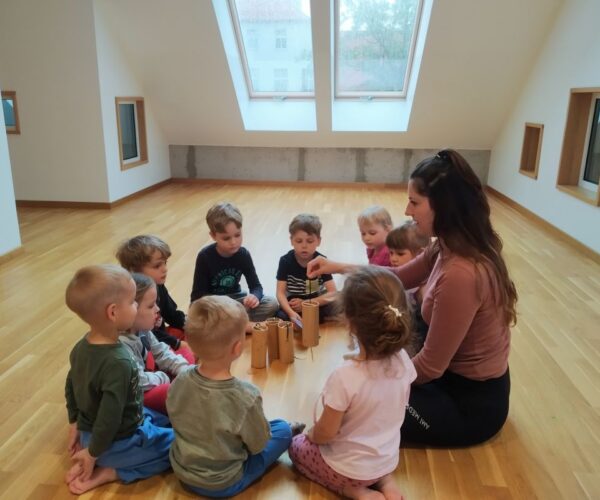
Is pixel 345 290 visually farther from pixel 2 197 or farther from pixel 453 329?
pixel 2 197

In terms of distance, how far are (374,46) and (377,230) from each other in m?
4.35

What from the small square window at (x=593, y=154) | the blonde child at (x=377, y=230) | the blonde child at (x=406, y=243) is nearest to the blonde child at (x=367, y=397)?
the blonde child at (x=406, y=243)

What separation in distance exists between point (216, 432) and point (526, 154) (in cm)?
575

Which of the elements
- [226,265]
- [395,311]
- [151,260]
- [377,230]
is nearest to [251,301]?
[226,265]

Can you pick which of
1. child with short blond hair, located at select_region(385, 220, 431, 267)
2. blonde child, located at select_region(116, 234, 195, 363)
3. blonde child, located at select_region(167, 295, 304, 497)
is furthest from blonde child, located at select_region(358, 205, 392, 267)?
blonde child, located at select_region(167, 295, 304, 497)

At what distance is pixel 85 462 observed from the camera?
1.73 metres

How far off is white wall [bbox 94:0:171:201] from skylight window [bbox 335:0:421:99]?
2.55 m

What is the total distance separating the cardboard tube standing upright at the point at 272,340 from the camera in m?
2.62

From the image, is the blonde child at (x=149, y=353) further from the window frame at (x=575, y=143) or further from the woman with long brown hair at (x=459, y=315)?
the window frame at (x=575, y=143)

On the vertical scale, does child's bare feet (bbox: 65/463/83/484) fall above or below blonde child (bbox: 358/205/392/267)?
below

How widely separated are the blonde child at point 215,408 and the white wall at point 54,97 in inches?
187

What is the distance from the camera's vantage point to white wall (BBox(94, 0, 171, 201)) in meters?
5.57

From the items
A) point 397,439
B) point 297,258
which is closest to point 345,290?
point 397,439

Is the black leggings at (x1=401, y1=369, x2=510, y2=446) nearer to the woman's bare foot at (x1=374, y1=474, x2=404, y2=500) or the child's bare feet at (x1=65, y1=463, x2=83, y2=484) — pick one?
the woman's bare foot at (x1=374, y1=474, x2=404, y2=500)
